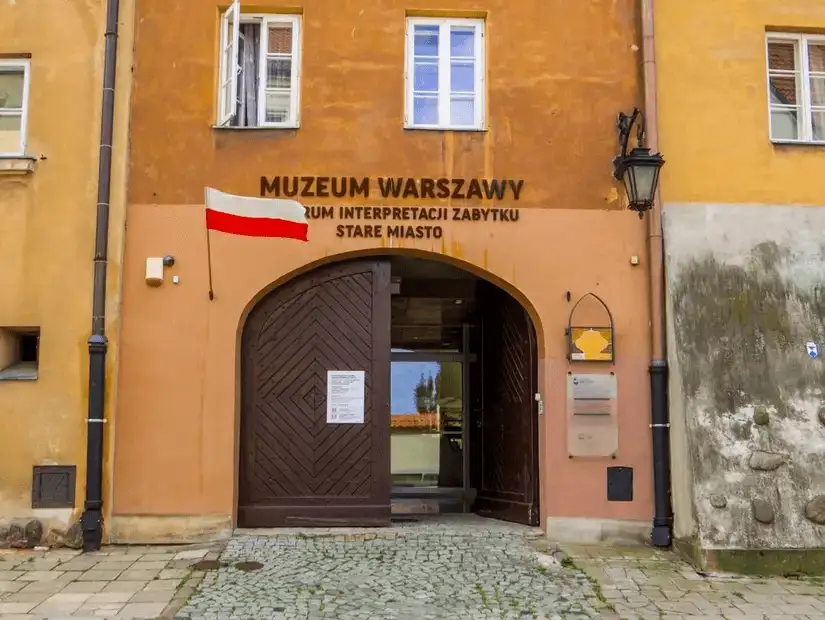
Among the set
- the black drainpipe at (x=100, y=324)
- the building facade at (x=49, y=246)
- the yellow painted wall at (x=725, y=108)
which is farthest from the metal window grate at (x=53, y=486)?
the yellow painted wall at (x=725, y=108)

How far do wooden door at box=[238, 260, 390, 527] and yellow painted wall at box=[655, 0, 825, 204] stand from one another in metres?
3.31

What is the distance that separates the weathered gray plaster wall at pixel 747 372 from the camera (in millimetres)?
7316

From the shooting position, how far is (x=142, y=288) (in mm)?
8312

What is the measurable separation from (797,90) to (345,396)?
566 centimetres

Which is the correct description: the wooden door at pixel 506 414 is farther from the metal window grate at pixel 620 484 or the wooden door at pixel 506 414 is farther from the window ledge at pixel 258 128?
→ the window ledge at pixel 258 128

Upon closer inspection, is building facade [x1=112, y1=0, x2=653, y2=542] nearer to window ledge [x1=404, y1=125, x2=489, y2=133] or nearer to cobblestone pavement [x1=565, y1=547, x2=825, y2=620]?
window ledge [x1=404, y1=125, x2=489, y2=133]

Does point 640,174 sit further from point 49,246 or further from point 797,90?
point 49,246

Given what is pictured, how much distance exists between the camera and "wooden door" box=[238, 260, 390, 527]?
332 inches

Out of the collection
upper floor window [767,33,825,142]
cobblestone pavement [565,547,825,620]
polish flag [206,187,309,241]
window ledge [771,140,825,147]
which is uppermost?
upper floor window [767,33,825,142]

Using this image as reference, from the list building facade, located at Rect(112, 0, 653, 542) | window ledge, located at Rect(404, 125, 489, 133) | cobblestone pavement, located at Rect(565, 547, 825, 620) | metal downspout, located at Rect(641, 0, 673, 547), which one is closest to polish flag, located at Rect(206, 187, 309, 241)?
building facade, located at Rect(112, 0, 653, 542)

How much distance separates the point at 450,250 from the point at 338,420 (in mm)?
2003

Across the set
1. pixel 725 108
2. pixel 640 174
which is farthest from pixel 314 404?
pixel 725 108

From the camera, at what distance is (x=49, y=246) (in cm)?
826

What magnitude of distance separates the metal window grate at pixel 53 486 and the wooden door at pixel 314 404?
155 centimetres
